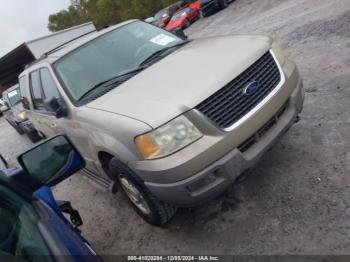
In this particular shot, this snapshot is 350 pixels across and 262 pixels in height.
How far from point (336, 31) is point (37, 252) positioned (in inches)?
290

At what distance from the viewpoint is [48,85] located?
422 centimetres

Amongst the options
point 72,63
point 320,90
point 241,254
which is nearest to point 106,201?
point 72,63

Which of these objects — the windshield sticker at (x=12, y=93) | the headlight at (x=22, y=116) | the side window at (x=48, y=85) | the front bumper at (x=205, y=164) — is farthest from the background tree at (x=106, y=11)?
the front bumper at (x=205, y=164)

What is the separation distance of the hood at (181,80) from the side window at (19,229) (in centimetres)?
114

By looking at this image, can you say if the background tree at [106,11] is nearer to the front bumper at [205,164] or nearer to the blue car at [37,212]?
the front bumper at [205,164]

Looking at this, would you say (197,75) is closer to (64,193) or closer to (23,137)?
(64,193)

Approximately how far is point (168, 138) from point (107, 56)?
1758 millimetres

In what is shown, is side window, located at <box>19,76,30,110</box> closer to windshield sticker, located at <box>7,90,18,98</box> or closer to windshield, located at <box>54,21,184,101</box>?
windshield, located at <box>54,21,184,101</box>

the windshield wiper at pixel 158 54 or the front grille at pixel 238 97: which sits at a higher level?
the windshield wiper at pixel 158 54

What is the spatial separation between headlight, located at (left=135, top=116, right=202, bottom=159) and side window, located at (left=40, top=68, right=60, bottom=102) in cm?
170

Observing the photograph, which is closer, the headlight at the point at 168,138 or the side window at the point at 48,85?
the headlight at the point at 168,138

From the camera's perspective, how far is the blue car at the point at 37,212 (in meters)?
1.54

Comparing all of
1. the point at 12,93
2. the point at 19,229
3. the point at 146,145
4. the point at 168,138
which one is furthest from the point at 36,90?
the point at 12,93

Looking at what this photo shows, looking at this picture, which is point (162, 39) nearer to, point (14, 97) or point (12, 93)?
point (14, 97)
